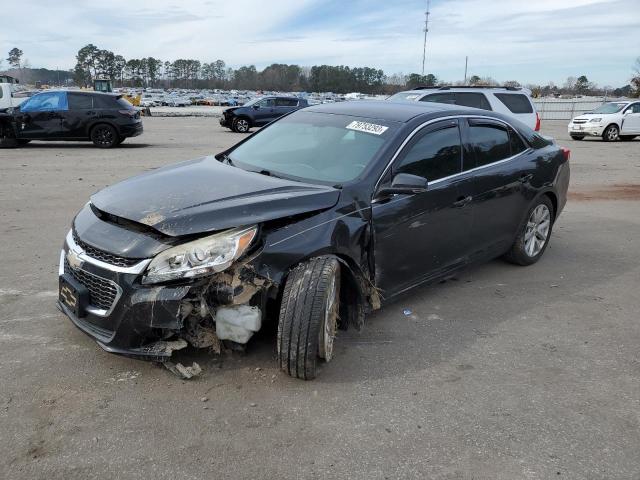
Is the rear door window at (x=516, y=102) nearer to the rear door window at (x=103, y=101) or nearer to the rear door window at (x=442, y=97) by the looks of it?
the rear door window at (x=442, y=97)

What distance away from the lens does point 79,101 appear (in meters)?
15.5

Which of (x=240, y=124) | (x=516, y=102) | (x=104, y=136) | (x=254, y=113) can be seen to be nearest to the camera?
(x=516, y=102)

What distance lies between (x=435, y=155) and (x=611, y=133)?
2160 cm

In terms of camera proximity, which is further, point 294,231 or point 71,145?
point 71,145

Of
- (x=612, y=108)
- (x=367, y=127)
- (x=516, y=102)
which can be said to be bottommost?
(x=367, y=127)

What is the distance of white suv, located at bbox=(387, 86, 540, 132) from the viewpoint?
12281 millimetres

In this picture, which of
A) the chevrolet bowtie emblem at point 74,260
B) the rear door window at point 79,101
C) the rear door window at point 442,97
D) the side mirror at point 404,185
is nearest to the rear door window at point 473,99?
the rear door window at point 442,97

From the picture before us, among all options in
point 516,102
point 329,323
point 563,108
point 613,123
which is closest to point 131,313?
point 329,323

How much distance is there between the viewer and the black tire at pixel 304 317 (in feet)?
10.6

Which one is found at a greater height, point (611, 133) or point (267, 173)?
point (611, 133)

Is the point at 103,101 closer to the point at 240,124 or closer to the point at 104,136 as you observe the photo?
the point at 104,136

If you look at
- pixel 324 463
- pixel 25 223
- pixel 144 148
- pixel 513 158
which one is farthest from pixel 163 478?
pixel 144 148

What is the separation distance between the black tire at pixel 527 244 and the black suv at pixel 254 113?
19.0 m

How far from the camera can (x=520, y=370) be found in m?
3.66
